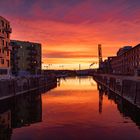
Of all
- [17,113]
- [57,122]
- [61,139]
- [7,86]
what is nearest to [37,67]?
[7,86]

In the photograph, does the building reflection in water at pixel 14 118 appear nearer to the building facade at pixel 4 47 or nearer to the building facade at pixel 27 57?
the building facade at pixel 4 47

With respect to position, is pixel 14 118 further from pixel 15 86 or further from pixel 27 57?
pixel 27 57

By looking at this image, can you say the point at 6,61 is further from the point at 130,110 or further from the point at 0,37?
the point at 130,110

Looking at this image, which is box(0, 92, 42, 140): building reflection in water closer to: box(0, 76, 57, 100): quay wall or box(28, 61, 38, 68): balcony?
box(0, 76, 57, 100): quay wall

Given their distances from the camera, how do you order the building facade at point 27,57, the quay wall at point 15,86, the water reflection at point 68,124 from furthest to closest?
1. the building facade at point 27,57
2. the quay wall at point 15,86
3. the water reflection at point 68,124

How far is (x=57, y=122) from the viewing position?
50469 mm

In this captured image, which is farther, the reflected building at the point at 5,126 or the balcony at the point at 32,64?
the balcony at the point at 32,64

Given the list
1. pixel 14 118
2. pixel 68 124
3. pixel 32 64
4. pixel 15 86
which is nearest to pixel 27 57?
pixel 32 64

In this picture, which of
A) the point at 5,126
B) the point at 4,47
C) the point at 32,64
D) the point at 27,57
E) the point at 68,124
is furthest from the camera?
the point at 32,64

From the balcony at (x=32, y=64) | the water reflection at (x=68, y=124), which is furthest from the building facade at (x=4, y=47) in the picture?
the balcony at (x=32, y=64)

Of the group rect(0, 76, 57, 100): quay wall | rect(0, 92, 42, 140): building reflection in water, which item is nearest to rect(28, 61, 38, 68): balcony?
rect(0, 76, 57, 100): quay wall

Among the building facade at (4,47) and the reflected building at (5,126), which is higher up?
the building facade at (4,47)

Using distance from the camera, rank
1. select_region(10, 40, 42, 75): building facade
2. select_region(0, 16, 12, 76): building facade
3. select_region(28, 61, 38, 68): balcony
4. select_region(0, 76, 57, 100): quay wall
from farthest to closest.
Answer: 1. select_region(28, 61, 38, 68): balcony
2. select_region(10, 40, 42, 75): building facade
3. select_region(0, 16, 12, 76): building facade
4. select_region(0, 76, 57, 100): quay wall

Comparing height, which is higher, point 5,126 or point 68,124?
point 68,124
